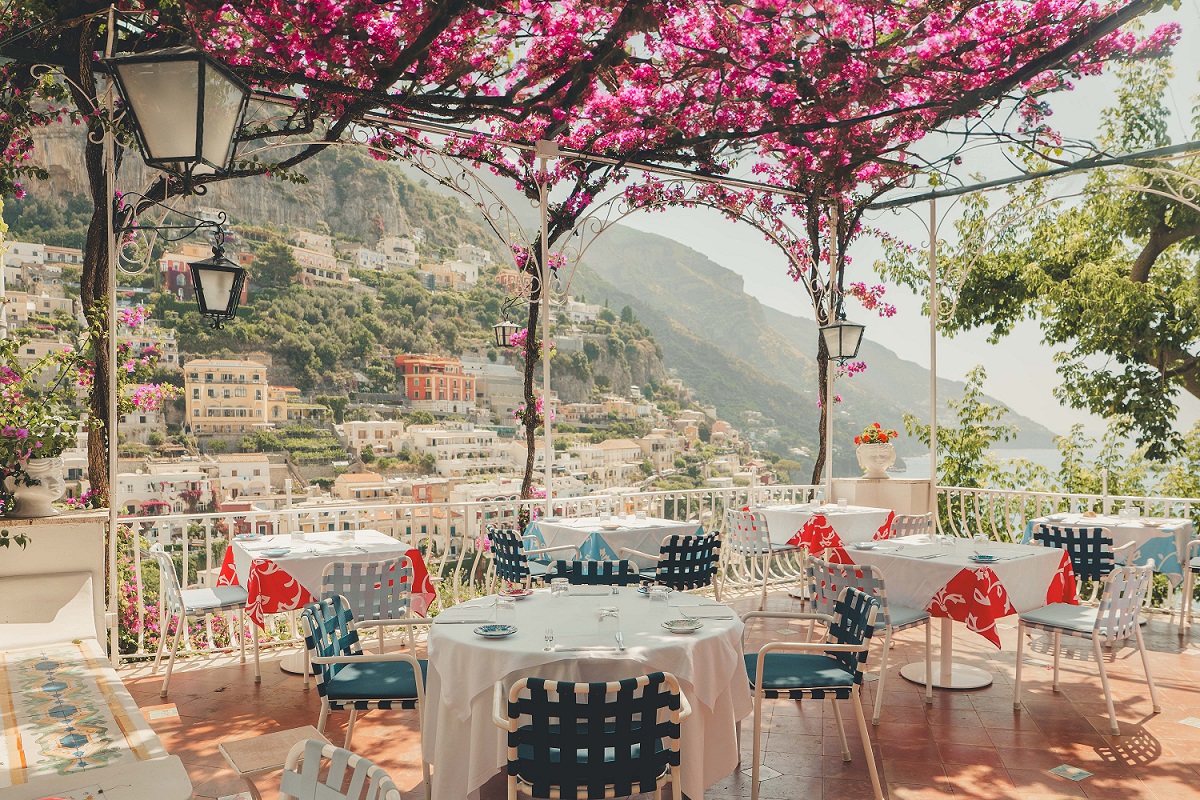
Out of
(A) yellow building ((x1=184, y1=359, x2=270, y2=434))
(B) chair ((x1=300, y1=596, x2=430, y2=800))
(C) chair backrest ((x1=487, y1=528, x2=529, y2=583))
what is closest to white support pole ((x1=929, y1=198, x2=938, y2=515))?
(C) chair backrest ((x1=487, y1=528, x2=529, y2=583))

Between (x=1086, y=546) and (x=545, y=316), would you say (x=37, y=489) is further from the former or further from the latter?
(x=1086, y=546)

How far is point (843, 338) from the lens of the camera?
667cm

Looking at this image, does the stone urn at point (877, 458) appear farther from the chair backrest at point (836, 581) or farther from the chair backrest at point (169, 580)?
the chair backrest at point (169, 580)

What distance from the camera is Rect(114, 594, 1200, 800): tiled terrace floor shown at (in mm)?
3150

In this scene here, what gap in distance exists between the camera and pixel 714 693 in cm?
268

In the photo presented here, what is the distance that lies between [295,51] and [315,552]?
281 centimetres

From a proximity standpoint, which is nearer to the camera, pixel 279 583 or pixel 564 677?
pixel 564 677

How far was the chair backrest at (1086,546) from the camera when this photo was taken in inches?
207

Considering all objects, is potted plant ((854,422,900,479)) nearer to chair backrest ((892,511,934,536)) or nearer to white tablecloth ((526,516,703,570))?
chair backrest ((892,511,934,536))

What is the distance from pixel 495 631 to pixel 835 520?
4.18 metres

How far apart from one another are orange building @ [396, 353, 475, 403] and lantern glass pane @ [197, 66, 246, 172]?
26571 mm

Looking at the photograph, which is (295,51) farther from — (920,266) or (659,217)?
(659,217)

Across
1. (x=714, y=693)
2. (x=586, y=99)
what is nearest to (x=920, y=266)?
(x=586, y=99)

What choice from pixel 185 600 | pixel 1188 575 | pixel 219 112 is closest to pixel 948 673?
pixel 1188 575
